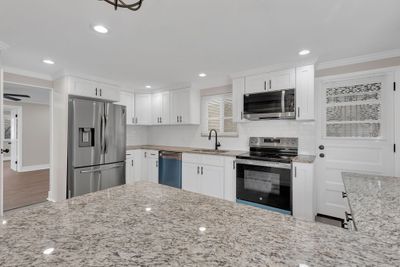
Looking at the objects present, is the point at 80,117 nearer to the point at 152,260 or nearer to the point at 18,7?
the point at 18,7

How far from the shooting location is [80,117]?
3.21 metres

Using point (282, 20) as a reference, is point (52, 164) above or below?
below

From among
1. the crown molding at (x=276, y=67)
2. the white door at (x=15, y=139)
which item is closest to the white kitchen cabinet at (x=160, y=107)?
the crown molding at (x=276, y=67)

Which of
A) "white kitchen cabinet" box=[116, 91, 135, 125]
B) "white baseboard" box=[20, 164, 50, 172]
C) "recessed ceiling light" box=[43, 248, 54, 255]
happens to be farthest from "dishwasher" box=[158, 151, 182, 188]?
"white baseboard" box=[20, 164, 50, 172]

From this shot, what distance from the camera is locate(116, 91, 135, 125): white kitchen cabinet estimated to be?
14.8 feet

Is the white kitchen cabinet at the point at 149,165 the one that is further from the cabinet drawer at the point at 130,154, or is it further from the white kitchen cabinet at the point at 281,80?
the white kitchen cabinet at the point at 281,80

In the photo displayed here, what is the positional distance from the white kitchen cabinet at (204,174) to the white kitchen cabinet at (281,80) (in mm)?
1424

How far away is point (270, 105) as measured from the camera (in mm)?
3039

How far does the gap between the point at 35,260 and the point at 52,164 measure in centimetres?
385

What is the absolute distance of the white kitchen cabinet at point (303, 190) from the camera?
251 centimetres

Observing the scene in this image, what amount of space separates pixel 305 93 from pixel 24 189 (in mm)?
5993

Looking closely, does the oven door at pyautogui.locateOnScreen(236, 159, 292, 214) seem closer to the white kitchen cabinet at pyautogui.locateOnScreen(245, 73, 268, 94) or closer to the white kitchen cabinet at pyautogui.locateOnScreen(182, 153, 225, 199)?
the white kitchen cabinet at pyautogui.locateOnScreen(182, 153, 225, 199)

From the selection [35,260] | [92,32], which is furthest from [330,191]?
[92,32]

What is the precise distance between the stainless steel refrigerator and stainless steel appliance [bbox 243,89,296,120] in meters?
2.42
